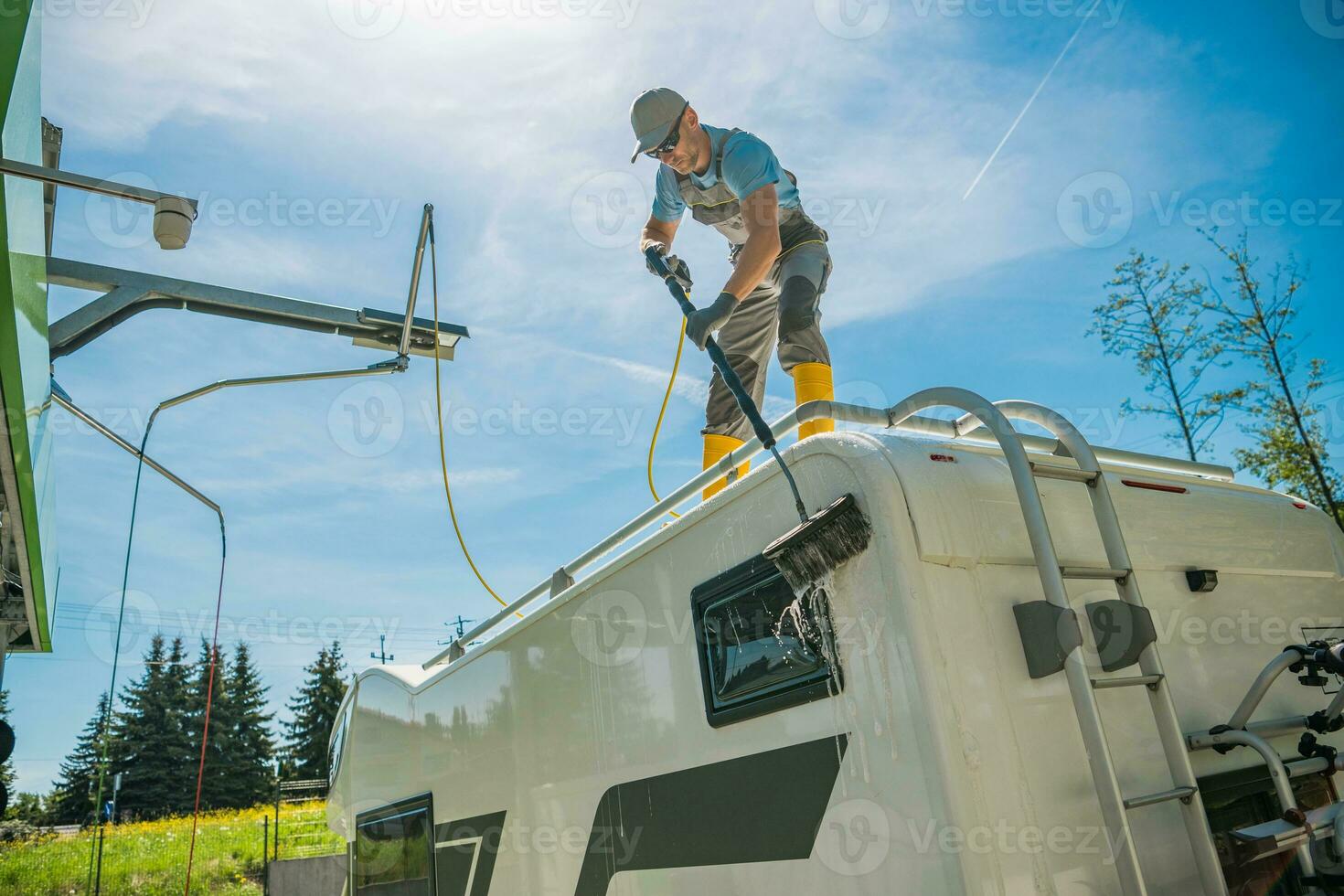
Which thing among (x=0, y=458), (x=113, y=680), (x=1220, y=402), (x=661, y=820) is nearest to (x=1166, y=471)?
(x=661, y=820)

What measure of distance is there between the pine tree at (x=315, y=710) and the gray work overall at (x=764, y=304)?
1825 inches

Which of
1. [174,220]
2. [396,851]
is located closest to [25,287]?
[174,220]

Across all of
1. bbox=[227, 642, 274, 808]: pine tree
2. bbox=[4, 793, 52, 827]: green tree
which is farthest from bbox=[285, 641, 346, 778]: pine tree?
bbox=[4, 793, 52, 827]: green tree

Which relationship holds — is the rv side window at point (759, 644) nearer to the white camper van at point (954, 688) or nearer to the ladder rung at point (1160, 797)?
the white camper van at point (954, 688)

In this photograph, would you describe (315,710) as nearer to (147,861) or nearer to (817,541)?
(147,861)

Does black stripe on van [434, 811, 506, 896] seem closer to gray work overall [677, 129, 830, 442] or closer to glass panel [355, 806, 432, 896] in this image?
glass panel [355, 806, 432, 896]

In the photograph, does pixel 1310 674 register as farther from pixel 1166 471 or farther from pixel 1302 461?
pixel 1302 461

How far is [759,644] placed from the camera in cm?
263

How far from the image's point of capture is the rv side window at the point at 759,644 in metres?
2.45

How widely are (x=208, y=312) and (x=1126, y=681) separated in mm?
5162

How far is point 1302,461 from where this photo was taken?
13414mm

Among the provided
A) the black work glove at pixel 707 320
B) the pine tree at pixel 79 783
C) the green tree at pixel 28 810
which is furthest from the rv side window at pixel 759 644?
the pine tree at pixel 79 783

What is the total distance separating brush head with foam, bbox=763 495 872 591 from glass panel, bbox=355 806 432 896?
2954 millimetres

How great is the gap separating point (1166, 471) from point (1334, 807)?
1.28m
